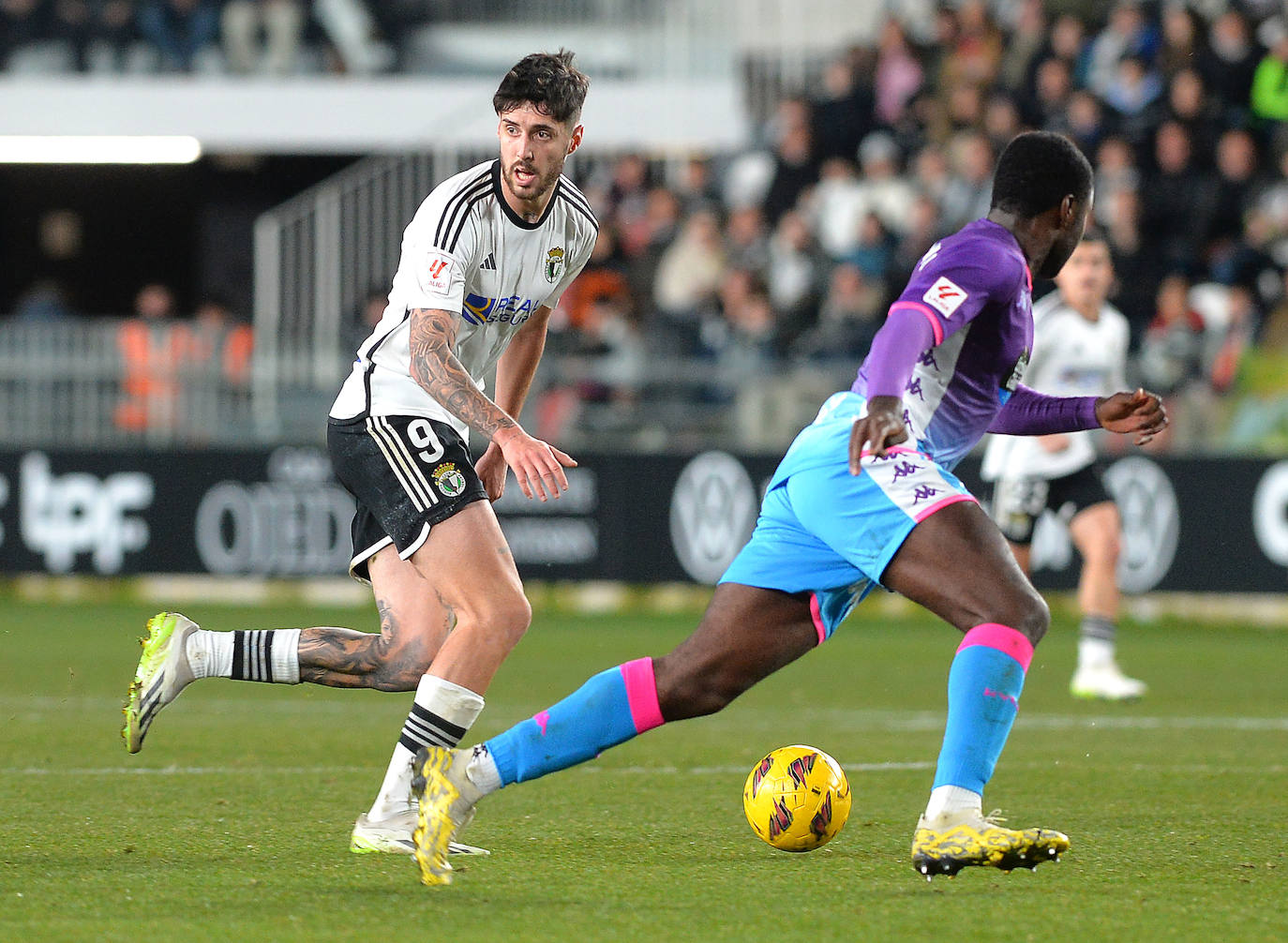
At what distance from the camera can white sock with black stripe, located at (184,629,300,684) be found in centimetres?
596

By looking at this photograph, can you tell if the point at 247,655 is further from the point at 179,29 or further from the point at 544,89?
the point at 179,29

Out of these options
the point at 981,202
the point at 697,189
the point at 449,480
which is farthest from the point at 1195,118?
the point at 449,480

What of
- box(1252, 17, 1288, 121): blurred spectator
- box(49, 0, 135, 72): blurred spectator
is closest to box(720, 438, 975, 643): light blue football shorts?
box(1252, 17, 1288, 121): blurred spectator

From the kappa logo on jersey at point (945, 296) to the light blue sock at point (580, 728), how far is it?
1208 millimetres

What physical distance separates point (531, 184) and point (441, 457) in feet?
2.71

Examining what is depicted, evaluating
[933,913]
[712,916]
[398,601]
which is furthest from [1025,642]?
[398,601]

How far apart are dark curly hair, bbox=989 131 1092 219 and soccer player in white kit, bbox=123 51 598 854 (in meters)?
1.27

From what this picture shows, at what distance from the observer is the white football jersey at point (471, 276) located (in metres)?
5.53

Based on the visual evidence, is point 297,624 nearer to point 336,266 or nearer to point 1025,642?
point 336,266

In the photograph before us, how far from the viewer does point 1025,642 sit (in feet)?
16.2

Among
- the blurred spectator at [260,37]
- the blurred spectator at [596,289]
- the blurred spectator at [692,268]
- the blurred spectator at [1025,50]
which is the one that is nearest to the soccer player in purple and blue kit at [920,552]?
the blurred spectator at [596,289]

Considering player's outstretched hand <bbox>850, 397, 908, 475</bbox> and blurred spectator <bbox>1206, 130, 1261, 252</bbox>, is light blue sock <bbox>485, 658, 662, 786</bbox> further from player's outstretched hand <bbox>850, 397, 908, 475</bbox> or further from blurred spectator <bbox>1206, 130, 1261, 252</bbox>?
blurred spectator <bbox>1206, 130, 1261, 252</bbox>

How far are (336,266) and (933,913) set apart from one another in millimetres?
15413

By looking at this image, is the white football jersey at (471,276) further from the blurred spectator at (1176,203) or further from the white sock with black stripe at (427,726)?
the blurred spectator at (1176,203)
